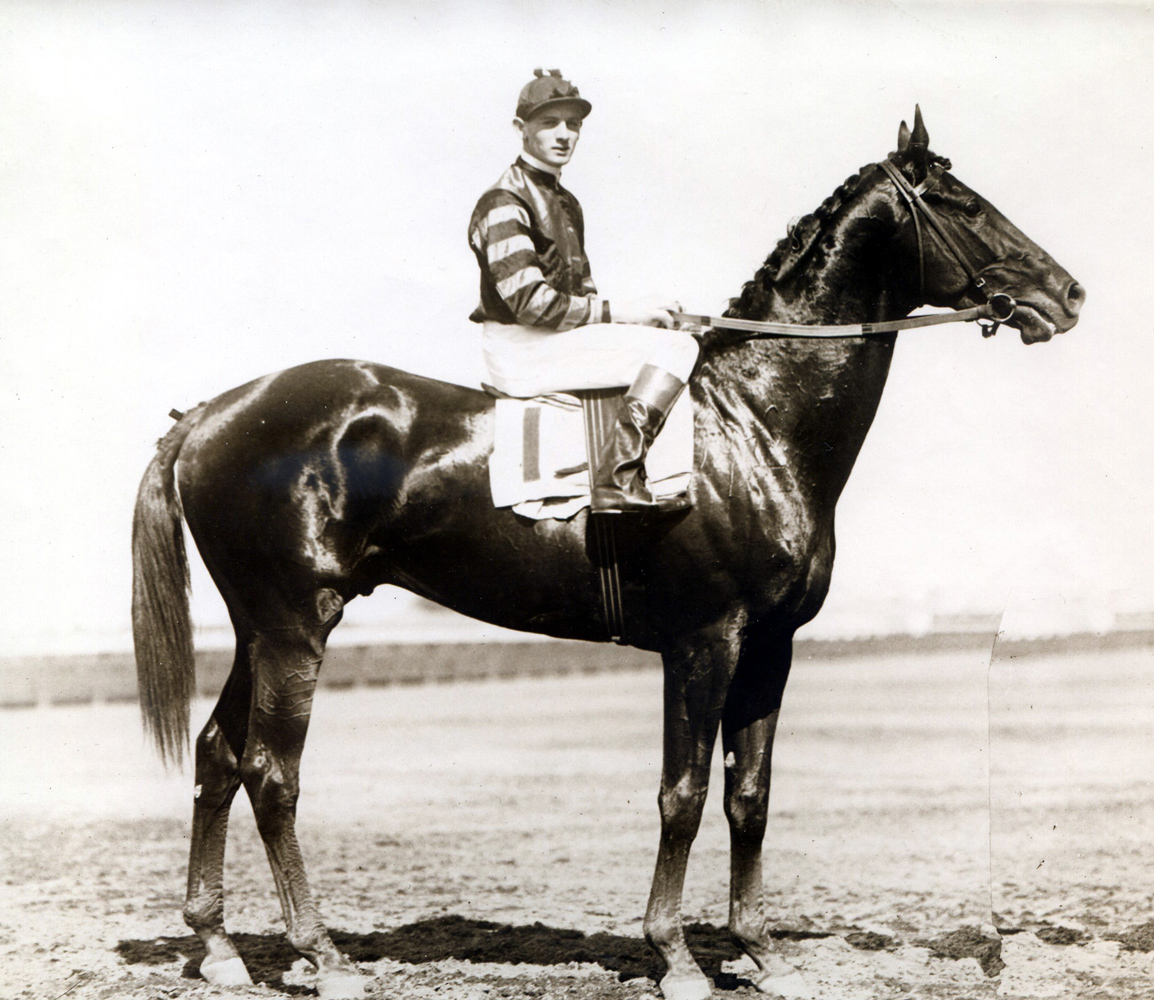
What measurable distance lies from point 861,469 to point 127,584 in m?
3.23

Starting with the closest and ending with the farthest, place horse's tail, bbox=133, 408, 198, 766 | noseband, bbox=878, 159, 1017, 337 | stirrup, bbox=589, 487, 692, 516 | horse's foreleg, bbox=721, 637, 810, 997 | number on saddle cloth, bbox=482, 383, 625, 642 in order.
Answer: stirrup, bbox=589, 487, 692, 516
number on saddle cloth, bbox=482, 383, 625, 642
noseband, bbox=878, 159, 1017, 337
horse's foreleg, bbox=721, 637, 810, 997
horse's tail, bbox=133, 408, 198, 766

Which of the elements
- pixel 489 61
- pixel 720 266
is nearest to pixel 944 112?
pixel 720 266

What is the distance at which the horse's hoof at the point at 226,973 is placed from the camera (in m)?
4.04

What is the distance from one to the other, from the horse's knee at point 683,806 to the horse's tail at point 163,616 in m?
1.86

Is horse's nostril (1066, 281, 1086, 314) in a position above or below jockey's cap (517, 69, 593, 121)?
below

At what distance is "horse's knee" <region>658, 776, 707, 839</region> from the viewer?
3809 millimetres

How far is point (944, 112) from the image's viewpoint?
15.4 feet

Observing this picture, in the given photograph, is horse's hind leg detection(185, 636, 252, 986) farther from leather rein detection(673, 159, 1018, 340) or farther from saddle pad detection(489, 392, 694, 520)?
leather rein detection(673, 159, 1018, 340)

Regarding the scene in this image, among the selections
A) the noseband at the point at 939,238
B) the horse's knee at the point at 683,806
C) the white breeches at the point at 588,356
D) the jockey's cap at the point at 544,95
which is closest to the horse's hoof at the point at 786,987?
the horse's knee at the point at 683,806

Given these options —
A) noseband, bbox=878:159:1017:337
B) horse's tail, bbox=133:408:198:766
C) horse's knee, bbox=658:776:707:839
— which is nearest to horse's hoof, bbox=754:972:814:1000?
horse's knee, bbox=658:776:707:839

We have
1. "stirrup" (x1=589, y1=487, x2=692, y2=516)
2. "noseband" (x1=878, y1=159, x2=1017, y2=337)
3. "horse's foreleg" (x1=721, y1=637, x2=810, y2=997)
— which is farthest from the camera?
"horse's foreleg" (x1=721, y1=637, x2=810, y2=997)

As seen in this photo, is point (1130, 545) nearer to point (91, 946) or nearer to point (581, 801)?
point (581, 801)

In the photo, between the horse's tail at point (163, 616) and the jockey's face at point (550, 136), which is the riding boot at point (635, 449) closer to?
the jockey's face at point (550, 136)

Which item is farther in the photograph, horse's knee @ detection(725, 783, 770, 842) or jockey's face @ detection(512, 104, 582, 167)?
jockey's face @ detection(512, 104, 582, 167)
